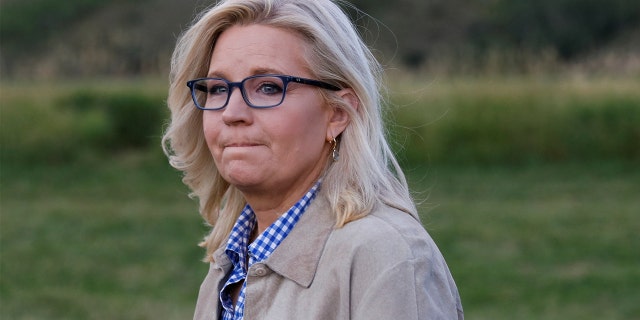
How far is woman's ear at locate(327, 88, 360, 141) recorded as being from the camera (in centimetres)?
228

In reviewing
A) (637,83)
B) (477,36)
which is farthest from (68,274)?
(477,36)

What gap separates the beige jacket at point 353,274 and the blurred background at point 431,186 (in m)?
1.07

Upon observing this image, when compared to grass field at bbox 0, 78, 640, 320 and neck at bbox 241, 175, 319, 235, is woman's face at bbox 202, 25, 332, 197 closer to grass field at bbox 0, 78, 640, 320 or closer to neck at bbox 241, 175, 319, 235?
neck at bbox 241, 175, 319, 235

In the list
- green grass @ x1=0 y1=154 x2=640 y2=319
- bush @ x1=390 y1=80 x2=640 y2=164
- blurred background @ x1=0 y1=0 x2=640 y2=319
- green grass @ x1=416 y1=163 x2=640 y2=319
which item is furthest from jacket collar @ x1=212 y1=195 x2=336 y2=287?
bush @ x1=390 y1=80 x2=640 y2=164

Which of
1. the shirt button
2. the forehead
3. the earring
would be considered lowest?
the shirt button

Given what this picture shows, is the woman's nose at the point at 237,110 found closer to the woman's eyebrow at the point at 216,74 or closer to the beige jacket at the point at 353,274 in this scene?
the woman's eyebrow at the point at 216,74

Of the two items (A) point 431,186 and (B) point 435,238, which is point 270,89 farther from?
(A) point 431,186

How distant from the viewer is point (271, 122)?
221 centimetres

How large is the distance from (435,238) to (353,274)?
6.73 m

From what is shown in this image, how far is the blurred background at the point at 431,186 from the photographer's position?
726cm

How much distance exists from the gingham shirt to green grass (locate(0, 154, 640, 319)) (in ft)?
13.7

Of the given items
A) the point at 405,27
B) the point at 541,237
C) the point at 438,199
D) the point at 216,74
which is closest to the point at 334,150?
the point at 216,74

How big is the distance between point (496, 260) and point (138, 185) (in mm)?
4886

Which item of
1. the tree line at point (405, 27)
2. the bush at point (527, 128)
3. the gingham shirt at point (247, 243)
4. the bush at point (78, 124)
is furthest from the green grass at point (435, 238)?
the tree line at point (405, 27)
